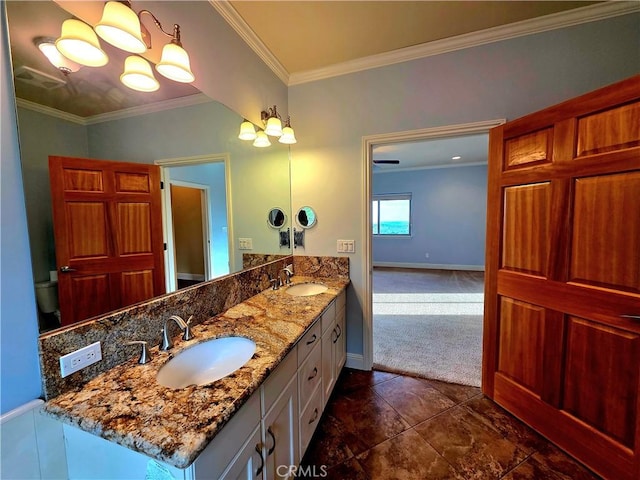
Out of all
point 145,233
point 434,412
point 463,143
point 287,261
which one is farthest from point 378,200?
point 145,233

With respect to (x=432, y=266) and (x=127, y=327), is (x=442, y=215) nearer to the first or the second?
(x=432, y=266)

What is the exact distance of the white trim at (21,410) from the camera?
738mm

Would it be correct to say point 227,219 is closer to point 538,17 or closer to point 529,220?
point 529,220

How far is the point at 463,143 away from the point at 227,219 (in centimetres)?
459

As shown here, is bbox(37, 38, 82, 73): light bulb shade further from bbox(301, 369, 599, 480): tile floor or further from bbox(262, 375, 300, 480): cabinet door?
bbox(301, 369, 599, 480): tile floor

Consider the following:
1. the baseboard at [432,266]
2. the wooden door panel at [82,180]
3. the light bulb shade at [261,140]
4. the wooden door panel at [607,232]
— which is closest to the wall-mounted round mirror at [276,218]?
the light bulb shade at [261,140]

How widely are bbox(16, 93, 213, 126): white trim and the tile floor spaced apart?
6.46 feet

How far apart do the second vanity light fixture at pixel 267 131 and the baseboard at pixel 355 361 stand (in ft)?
6.57

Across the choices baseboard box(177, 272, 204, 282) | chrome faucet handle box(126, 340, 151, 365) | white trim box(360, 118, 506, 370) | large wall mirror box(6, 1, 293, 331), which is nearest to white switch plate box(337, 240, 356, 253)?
white trim box(360, 118, 506, 370)

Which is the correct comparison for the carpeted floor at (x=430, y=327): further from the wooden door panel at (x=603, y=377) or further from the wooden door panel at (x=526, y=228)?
the wooden door panel at (x=526, y=228)

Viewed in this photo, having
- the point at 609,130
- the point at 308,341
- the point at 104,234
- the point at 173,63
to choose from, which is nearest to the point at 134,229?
the point at 104,234

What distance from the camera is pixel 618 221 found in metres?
1.31

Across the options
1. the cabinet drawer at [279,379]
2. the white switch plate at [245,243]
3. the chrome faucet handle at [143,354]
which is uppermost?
the white switch plate at [245,243]

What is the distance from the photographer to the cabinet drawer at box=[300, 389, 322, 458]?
54.7 inches
